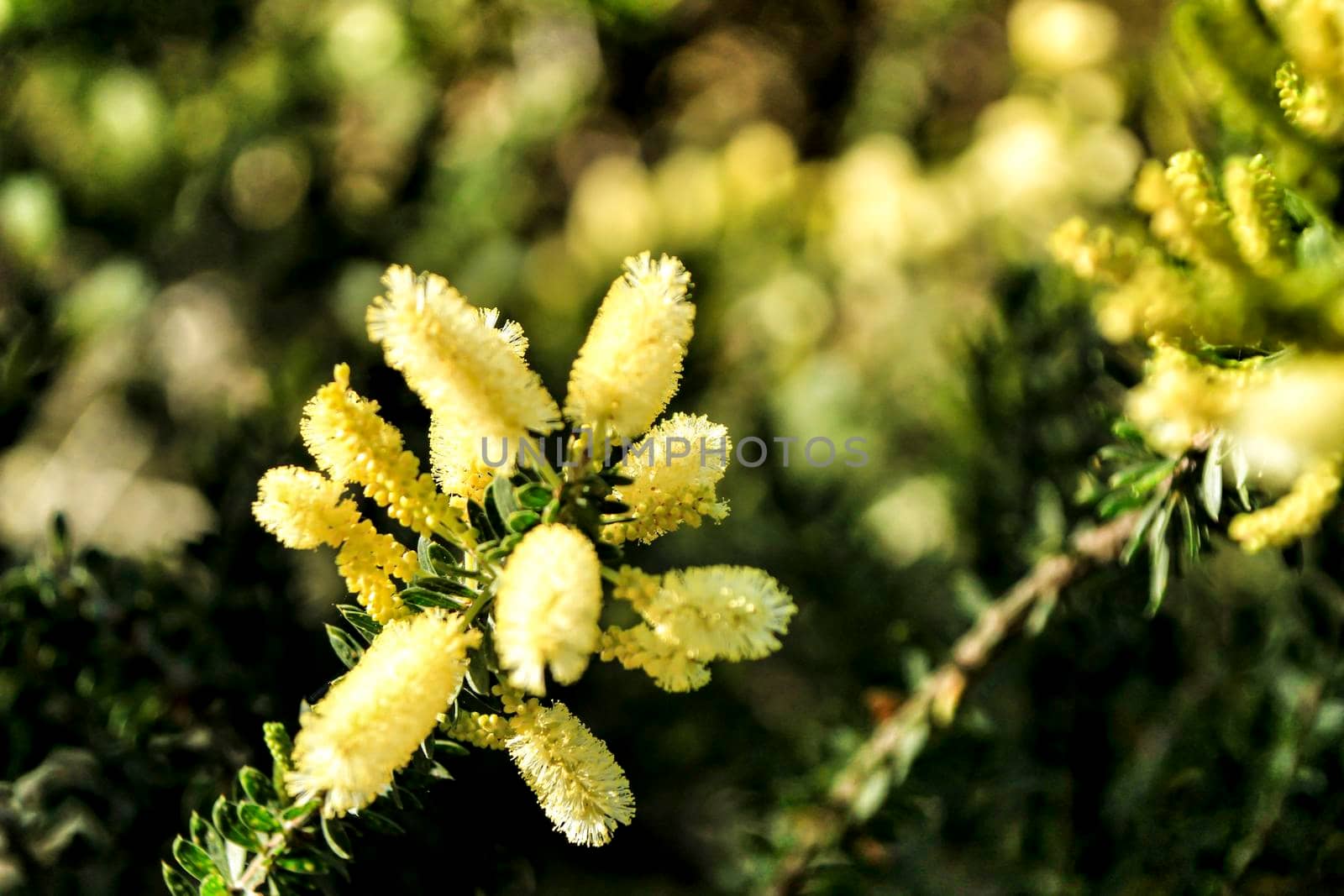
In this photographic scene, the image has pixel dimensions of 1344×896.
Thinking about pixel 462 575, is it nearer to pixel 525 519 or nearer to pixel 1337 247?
pixel 525 519

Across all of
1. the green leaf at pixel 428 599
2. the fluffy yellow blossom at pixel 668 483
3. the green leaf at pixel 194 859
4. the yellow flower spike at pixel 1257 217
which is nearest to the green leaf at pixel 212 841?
the green leaf at pixel 194 859

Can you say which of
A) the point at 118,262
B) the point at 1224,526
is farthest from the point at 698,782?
the point at 118,262

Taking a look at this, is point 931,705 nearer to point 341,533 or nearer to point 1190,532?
point 1190,532

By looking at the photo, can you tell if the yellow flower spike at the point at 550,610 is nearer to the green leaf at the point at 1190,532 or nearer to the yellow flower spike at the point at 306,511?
the yellow flower spike at the point at 306,511

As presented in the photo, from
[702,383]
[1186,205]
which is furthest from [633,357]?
[702,383]

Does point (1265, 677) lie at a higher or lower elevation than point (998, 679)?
higher

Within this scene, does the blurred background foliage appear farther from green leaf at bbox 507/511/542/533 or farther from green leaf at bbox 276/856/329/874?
green leaf at bbox 507/511/542/533

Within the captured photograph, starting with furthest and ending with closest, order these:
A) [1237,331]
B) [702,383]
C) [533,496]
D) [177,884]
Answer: [702,383], [177,884], [533,496], [1237,331]
